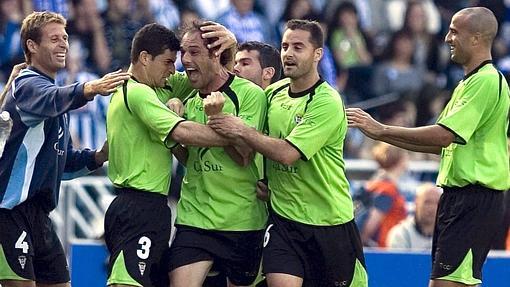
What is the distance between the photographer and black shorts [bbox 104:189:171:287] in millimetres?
10859

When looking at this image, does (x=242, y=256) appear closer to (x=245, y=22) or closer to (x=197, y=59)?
(x=197, y=59)

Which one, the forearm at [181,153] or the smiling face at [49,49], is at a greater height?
the smiling face at [49,49]

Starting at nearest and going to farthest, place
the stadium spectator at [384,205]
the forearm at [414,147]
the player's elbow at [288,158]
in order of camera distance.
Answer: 1. the player's elbow at [288,158]
2. the forearm at [414,147]
3. the stadium spectator at [384,205]

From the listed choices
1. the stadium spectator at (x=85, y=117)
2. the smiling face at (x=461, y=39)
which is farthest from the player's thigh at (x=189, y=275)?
the stadium spectator at (x=85, y=117)

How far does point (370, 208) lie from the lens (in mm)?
16125

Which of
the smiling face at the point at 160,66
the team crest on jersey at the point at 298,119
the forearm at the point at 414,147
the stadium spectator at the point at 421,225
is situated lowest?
the stadium spectator at the point at 421,225

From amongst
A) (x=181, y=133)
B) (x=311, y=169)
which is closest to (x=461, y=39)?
(x=311, y=169)

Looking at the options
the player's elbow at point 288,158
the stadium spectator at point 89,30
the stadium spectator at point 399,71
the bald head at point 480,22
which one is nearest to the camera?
the player's elbow at point 288,158

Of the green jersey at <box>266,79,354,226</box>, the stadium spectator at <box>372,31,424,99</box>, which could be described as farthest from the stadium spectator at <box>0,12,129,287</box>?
the stadium spectator at <box>372,31,424,99</box>

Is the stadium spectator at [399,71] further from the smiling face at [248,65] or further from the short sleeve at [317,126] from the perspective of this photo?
the short sleeve at [317,126]

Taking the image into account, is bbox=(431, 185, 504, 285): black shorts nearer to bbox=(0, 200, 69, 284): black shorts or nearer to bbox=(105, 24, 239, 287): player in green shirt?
bbox=(105, 24, 239, 287): player in green shirt

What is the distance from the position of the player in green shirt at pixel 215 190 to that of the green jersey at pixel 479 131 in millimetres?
1400

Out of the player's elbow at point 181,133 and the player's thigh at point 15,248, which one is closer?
the player's elbow at point 181,133

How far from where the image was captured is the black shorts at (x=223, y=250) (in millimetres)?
10969
